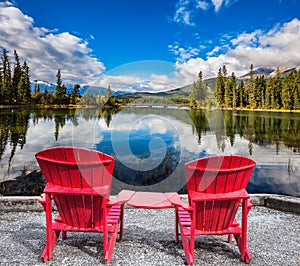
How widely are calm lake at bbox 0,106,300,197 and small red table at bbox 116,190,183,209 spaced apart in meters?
0.96

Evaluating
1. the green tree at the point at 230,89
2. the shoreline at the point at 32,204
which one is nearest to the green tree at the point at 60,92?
the green tree at the point at 230,89

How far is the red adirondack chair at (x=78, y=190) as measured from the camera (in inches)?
122

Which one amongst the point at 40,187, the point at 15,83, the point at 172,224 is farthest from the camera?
the point at 15,83

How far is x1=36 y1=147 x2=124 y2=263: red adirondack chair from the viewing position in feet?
10.2

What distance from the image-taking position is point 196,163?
3256 mm

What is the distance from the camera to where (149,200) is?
3779 mm

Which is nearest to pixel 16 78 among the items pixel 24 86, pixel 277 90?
pixel 24 86

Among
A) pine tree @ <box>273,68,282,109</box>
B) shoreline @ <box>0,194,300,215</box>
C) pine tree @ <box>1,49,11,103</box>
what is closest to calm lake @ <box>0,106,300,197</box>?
shoreline @ <box>0,194,300,215</box>

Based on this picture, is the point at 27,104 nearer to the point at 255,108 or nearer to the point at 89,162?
the point at 255,108

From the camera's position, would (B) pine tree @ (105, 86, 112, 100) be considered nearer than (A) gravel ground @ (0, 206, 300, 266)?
No

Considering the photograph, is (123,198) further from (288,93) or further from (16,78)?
(288,93)

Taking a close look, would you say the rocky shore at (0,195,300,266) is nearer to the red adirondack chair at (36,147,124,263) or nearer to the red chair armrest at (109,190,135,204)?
the red adirondack chair at (36,147,124,263)

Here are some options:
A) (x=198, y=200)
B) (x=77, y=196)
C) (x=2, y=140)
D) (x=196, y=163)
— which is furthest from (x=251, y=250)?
Result: (x=2, y=140)

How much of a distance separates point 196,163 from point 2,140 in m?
22.4
